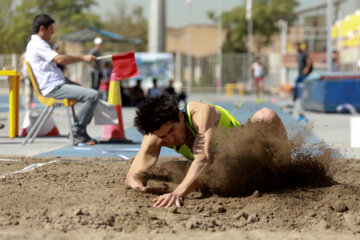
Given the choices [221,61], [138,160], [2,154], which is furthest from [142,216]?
[221,61]

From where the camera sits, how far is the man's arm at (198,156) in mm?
4762

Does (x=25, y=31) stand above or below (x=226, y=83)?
above

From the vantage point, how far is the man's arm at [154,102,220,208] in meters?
4.76

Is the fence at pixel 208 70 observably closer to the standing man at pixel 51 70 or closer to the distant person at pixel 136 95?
the distant person at pixel 136 95

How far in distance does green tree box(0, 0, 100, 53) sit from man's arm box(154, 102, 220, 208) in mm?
48329

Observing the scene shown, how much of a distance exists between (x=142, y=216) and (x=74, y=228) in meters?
0.53

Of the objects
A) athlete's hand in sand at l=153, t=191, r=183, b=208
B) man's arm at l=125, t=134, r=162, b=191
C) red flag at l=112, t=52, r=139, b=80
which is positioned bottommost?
athlete's hand in sand at l=153, t=191, r=183, b=208

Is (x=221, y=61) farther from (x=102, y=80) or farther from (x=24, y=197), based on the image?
(x=24, y=197)

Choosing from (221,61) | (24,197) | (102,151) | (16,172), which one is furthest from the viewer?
(221,61)

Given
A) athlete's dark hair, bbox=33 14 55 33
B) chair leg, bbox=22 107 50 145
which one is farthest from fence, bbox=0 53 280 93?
athlete's dark hair, bbox=33 14 55 33

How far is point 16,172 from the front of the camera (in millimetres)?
6359

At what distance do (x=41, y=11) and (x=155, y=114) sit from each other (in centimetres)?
5725

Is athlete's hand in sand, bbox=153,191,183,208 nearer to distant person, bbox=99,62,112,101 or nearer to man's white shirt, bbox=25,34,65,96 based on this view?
man's white shirt, bbox=25,34,65,96

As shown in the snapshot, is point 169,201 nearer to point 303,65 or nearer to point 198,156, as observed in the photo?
point 198,156
